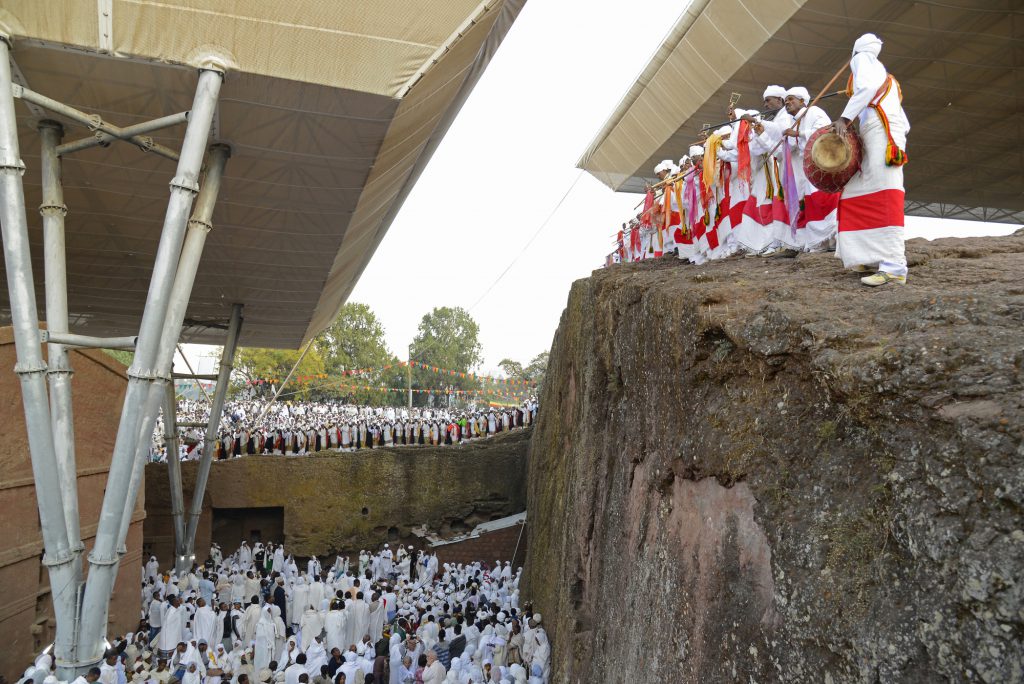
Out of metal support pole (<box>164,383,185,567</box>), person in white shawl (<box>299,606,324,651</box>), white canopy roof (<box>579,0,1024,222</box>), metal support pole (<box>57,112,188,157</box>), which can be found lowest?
person in white shawl (<box>299,606,324,651</box>)

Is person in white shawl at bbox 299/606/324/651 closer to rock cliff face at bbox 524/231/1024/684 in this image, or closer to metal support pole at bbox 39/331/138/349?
metal support pole at bbox 39/331/138/349

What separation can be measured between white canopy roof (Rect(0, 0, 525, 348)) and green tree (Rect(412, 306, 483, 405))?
169ft

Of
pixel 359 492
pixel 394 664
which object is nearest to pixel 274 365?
pixel 359 492

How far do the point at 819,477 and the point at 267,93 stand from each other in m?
8.27

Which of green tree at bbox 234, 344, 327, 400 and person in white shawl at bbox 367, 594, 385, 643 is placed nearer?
person in white shawl at bbox 367, 594, 385, 643

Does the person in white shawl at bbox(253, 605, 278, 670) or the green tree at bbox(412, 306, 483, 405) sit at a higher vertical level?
the green tree at bbox(412, 306, 483, 405)

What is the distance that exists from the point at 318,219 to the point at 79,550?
7.13 meters

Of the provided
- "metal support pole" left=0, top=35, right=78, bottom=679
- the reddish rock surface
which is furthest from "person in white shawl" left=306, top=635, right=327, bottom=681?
the reddish rock surface

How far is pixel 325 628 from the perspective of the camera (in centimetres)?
1338

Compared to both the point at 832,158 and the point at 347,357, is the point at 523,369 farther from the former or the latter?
the point at 832,158

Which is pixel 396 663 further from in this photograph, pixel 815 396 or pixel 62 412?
pixel 815 396

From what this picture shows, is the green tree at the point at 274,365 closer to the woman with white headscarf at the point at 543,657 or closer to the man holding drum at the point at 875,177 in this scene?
the woman with white headscarf at the point at 543,657

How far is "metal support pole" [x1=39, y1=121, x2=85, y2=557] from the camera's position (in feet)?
30.6

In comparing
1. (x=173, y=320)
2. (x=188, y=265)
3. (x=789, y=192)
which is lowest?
(x=173, y=320)
